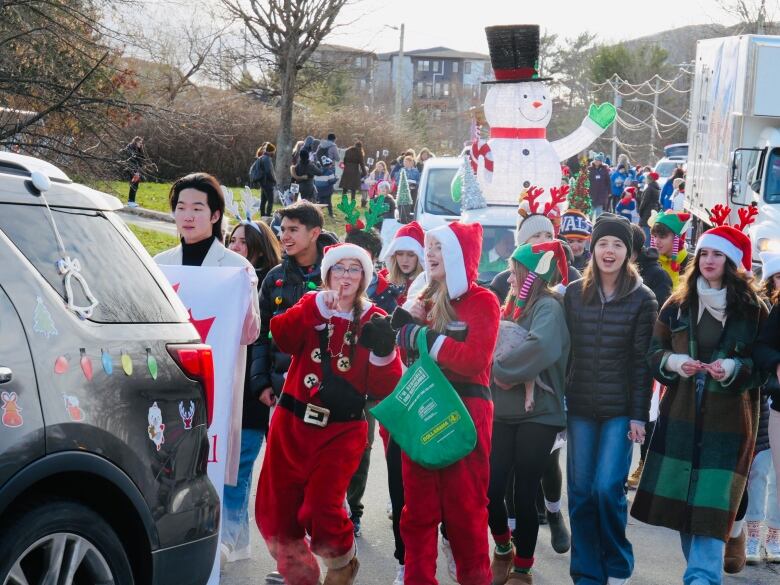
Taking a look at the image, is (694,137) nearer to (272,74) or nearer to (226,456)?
(226,456)

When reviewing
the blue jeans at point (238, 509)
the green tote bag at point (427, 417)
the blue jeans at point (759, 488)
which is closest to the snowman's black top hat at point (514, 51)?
the blue jeans at point (759, 488)

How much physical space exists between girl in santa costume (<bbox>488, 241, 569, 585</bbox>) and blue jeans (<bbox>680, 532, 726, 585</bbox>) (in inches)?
32.1

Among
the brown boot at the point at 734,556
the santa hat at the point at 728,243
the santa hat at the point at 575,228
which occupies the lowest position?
the brown boot at the point at 734,556

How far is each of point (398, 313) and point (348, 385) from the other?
417mm

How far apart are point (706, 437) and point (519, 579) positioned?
4.03 ft

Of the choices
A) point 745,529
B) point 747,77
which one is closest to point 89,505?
point 745,529

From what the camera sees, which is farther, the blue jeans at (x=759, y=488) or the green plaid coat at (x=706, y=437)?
the blue jeans at (x=759, y=488)

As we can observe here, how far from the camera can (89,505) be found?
4168 millimetres

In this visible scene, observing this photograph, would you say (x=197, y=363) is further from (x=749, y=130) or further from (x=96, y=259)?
(x=749, y=130)

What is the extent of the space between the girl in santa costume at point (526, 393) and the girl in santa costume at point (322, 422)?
67 centimetres

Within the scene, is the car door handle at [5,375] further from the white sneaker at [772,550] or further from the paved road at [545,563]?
the white sneaker at [772,550]

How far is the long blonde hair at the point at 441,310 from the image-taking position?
19.3ft

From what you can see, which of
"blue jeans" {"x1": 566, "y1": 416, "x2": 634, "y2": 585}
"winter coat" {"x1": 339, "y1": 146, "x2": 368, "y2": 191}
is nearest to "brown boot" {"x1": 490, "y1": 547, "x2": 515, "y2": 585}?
"blue jeans" {"x1": 566, "y1": 416, "x2": 634, "y2": 585}

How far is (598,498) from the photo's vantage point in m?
6.23
